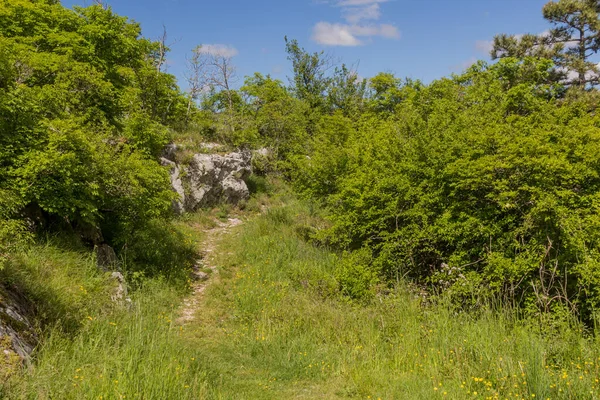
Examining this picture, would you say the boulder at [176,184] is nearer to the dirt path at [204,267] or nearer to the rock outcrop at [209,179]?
the rock outcrop at [209,179]

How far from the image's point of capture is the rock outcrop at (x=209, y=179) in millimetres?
13109

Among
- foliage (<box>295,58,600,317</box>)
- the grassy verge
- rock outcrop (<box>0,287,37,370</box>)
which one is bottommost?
the grassy verge

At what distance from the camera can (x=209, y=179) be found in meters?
14.6

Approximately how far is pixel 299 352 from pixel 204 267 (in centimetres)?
498

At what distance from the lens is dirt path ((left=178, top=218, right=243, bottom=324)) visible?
733 cm

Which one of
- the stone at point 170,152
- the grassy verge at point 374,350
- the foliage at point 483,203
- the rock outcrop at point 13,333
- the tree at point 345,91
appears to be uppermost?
the tree at point 345,91

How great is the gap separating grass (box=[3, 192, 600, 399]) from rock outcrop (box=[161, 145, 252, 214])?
6.04 meters

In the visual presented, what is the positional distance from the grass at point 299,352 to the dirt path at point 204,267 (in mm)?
239

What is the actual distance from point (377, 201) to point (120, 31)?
9870 mm

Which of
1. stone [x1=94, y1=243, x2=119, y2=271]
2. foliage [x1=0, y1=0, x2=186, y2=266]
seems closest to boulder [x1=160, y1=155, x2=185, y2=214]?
foliage [x1=0, y1=0, x2=186, y2=266]

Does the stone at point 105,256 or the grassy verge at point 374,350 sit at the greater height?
the stone at point 105,256

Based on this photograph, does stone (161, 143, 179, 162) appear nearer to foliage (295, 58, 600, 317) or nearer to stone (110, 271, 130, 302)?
foliage (295, 58, 600, 317)

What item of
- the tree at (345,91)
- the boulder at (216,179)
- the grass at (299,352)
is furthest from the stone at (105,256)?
the tree at (345,91)

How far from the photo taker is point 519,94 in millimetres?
12617
